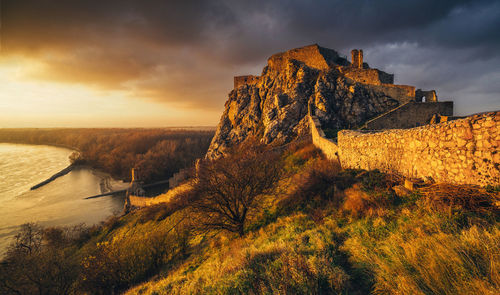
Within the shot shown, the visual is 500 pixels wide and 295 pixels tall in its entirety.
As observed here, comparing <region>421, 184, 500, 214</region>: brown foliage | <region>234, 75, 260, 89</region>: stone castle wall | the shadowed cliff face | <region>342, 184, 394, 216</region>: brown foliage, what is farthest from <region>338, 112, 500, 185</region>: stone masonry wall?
<region>234, 75, 260, 89</region>: stone castle wall

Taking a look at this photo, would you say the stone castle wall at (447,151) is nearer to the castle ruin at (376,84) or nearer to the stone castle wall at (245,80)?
the castle ruin at (376,84)

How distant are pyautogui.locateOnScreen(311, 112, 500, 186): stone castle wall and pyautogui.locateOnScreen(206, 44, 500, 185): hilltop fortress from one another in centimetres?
2

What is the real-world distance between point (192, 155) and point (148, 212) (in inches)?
1859

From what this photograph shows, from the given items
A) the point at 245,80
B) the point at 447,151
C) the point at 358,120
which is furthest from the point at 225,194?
the point at 245,80

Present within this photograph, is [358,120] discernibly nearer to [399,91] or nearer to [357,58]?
[399,91]

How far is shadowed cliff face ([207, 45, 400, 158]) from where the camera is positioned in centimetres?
2302

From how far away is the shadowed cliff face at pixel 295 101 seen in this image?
75.5ft

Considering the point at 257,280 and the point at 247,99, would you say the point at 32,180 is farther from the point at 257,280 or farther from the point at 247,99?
the point at 257,280

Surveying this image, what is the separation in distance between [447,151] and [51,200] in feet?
190

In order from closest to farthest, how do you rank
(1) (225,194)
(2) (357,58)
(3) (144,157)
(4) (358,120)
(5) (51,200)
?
(1) (225,194) < (4) (358,120) < (2) (357,58) < (5) (51,200) < (3) (144,157)

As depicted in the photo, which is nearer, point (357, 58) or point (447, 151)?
point (447, 151)

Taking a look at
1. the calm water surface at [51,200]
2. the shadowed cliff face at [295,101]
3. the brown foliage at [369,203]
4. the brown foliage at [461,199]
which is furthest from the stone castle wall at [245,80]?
the brown foliage at [461,199]

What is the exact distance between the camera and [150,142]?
287ft

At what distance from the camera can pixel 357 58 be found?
25391mm
